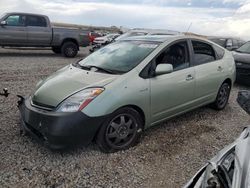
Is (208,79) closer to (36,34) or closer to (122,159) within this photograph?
(122,159)

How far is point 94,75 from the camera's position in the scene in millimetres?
4027

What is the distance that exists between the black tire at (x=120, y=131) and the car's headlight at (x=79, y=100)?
354mm

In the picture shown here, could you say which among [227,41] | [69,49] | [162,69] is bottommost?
[69,49]

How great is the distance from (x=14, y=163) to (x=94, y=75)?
1.56 meters

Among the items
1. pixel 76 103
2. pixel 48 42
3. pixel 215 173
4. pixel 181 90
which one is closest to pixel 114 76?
pixel 76 103

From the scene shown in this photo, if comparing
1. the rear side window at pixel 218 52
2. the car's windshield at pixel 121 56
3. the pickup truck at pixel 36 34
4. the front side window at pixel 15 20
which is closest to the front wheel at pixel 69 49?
the pickup truck at pixel 36 34

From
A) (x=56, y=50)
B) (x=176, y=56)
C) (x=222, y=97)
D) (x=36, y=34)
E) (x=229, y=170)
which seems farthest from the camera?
(x=56, y=50)

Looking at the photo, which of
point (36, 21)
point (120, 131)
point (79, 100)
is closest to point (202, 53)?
point (120, 131)

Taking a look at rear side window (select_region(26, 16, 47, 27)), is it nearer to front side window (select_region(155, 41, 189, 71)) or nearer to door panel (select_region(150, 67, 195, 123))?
front side window (select_region(155, 41, 189, 71))

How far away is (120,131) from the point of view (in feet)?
12.6

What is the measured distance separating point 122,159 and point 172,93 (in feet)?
4.53

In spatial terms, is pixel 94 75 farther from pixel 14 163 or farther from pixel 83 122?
pixel 14 163

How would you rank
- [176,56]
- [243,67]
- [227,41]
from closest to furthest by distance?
[176,56] < [243,67] < [227,41]

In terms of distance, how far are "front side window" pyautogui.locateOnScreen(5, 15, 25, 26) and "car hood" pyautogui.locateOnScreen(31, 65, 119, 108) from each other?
10.2 metres
